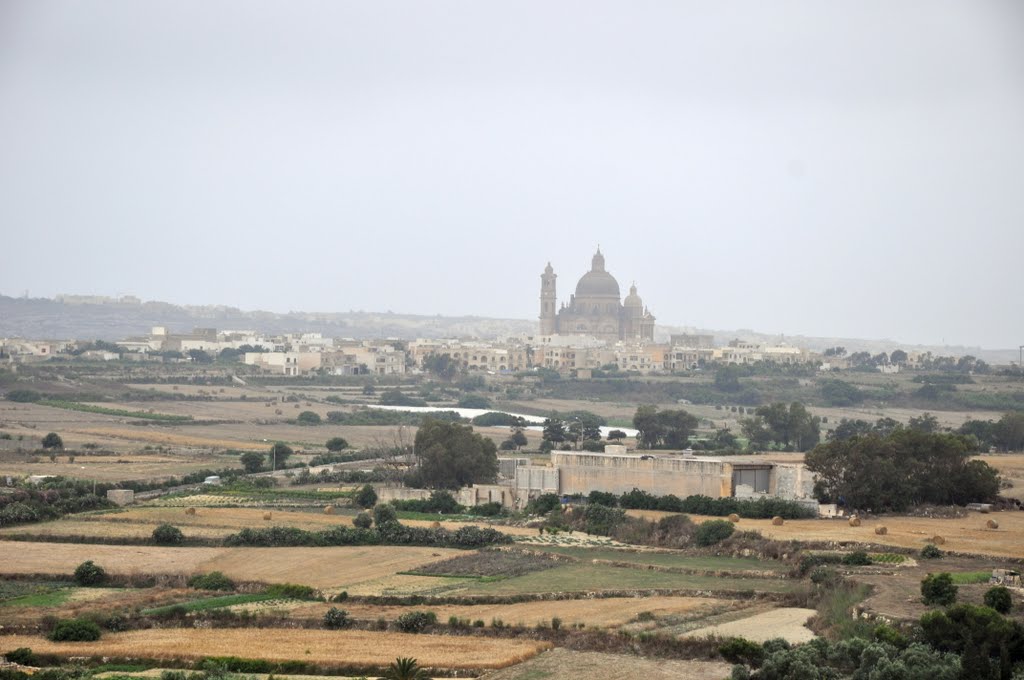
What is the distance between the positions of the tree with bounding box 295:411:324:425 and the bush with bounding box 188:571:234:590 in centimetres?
3840

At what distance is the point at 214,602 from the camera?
27156 millimetres

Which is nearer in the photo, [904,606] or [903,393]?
[904,606]

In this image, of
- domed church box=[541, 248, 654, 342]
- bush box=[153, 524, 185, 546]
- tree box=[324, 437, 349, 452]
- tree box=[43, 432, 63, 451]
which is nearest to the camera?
bush box=[153, 524, 185, 546]

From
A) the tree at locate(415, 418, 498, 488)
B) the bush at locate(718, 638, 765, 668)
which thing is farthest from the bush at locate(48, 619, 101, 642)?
the tree at locate(415, 418, 498, 488)

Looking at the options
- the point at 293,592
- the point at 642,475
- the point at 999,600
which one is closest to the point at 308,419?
the point at 642,475

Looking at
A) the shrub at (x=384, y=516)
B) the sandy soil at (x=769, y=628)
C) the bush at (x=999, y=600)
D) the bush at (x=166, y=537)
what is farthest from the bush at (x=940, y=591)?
the bush at (x=166, y=537)

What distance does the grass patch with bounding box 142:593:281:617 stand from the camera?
26.3 metres

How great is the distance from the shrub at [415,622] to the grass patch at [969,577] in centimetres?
830

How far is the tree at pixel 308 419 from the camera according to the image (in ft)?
222

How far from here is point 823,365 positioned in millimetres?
111250

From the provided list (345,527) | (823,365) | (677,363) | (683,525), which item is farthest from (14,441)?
(823,365)

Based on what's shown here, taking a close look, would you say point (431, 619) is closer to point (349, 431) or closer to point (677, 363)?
point (349, 431)

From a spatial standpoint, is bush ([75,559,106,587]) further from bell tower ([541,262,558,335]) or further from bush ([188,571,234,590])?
bell tower ([541,262,558,335])

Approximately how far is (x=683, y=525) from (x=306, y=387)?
57909 millimetres
